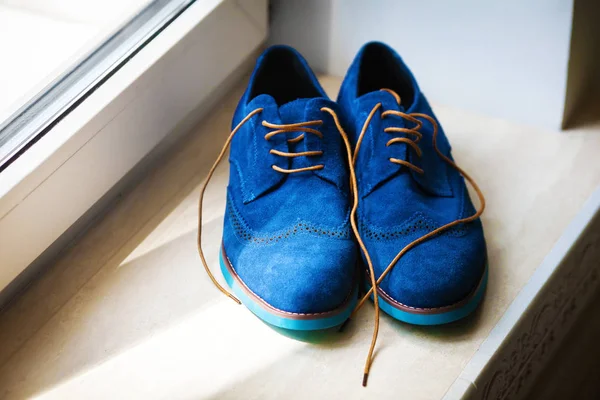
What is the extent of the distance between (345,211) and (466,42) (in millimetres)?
370

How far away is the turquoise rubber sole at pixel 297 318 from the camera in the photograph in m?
Answer: 0.70

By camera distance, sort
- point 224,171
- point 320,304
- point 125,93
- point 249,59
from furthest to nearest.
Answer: point 249,59
point 224,171
point 125,93
point 320,304

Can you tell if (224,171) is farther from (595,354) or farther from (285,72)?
(595,354)

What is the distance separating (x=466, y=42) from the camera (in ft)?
3.26

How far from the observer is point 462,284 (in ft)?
2.33

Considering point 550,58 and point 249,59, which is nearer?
point 550,58

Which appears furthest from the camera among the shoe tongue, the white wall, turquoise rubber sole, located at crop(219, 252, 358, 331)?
the white wall

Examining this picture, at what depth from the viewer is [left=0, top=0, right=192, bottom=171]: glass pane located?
0.79 metres

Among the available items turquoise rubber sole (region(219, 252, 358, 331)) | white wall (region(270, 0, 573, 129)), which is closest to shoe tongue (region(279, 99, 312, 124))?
turquoise rubber sole (region(219, 252, 358, 331))

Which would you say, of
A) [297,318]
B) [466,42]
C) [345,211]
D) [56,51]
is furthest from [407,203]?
[56,51]

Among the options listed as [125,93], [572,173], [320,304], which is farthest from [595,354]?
[125,93]

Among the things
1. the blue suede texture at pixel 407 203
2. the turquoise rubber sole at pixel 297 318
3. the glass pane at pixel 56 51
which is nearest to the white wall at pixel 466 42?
the blue suede texture at pixel 407 203

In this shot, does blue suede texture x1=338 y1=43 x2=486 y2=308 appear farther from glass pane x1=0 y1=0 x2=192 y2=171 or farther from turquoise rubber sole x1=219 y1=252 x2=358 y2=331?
glass pane x1=0 y1=0 x2=192 y2=171

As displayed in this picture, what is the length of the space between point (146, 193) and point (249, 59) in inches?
12.8
